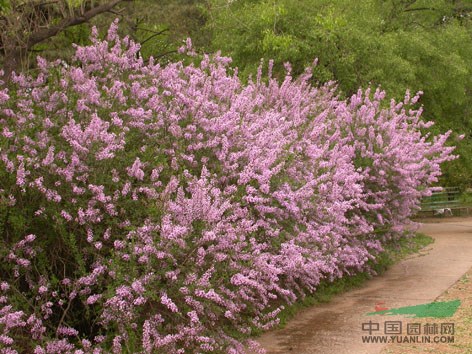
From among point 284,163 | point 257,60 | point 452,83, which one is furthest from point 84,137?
point 452,83

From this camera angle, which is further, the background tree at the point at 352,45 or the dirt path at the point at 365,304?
the background tree at the point at 352,45

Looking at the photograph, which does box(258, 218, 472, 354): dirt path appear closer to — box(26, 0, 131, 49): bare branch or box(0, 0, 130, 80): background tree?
box(0, 0, 130, 80): background tree

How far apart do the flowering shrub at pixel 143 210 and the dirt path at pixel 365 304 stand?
2.12 feet

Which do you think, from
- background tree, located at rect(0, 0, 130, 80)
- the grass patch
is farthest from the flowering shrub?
background tree, located at rect(0, 0, 130, 80)

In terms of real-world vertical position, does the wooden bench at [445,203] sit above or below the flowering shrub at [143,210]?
below

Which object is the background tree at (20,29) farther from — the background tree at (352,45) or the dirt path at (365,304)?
the background tree at (352,45)

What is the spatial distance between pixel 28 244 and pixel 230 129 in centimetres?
284

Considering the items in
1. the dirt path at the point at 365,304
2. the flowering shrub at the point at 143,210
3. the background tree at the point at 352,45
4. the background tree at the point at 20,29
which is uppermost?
the background tree at the point at 352,45

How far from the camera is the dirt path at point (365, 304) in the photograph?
861cm

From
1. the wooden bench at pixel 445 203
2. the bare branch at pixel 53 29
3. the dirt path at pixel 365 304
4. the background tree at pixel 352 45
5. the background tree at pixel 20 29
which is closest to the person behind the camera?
the dirt path at pixel 365 304

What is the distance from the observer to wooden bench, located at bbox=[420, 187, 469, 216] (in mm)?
33094

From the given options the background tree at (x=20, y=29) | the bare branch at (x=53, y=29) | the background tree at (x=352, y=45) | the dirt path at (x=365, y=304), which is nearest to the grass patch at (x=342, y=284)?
the dirt path at (x=365, y=304)

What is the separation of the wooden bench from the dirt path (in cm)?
1453

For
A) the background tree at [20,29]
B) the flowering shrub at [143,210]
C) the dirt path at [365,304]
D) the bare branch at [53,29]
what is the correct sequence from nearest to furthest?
the flowering shrub at [143,210], the dirt path at [365,304], the background tree at [20,29], the bare branch at [53,29]
